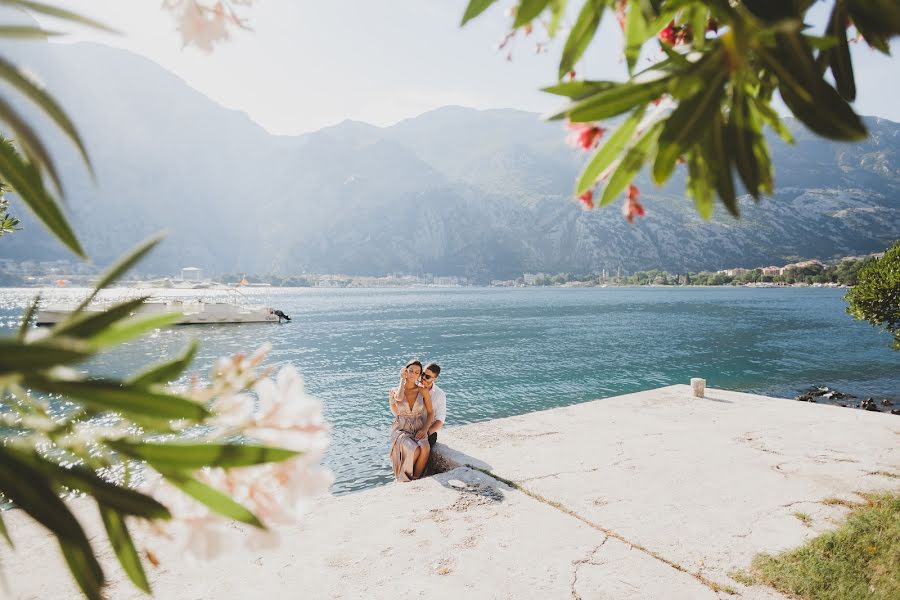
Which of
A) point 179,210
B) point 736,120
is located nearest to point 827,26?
point 736,120

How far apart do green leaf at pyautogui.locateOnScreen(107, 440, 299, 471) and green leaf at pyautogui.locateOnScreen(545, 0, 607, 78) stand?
0.93 metres

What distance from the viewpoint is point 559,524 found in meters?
3.88

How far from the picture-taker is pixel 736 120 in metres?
0.80

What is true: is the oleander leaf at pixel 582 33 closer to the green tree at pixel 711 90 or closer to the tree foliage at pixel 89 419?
the green tree at pixel 711 90

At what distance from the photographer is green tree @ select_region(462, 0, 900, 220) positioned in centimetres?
72

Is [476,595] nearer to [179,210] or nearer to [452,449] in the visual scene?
[452,449]

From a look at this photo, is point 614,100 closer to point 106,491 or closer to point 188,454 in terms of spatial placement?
point 188,454

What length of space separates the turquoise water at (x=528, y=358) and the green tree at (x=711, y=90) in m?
7.22

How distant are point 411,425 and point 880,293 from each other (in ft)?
31.3

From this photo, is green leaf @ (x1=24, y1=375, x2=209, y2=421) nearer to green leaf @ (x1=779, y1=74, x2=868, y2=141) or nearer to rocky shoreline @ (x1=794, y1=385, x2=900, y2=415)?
green leaf @ (x1=779, y1=74, x2=868, y2=141)

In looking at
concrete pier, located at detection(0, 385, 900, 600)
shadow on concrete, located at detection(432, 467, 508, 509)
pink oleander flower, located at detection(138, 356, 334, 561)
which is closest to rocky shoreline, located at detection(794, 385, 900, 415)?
concrete pier, located at detection(0, 385, 900, 600)

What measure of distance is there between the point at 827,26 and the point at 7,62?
149cm

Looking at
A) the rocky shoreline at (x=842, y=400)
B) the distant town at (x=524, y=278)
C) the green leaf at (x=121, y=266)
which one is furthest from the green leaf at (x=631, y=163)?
the distant town at (x=524, y=278)

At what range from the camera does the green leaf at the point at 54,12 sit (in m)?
0.61
